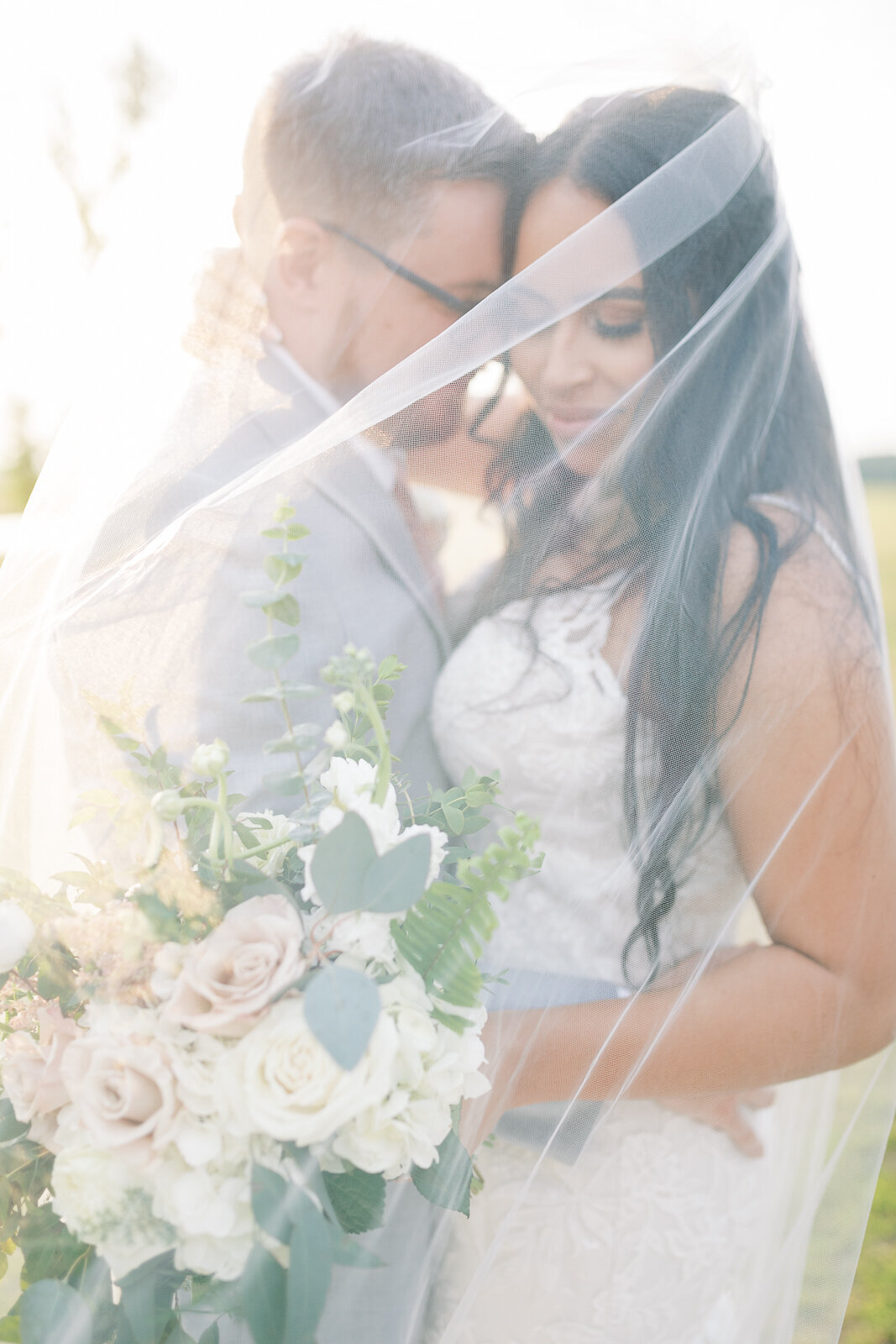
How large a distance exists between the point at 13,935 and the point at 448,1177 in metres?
0.53

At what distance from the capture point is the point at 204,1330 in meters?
Answer: 0.96

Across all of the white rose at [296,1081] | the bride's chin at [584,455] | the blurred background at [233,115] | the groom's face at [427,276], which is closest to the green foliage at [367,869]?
the white rose at [296,1081]

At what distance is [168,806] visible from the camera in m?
0.87

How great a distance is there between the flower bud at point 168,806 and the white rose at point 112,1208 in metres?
0.30

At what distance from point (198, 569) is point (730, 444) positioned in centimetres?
83

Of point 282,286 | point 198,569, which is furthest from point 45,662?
point 282,286

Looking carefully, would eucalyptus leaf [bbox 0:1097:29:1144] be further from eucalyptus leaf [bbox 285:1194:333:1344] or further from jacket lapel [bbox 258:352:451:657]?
jacket lapel [bbox 258:352:451:657]

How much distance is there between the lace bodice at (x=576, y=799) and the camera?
1.30m

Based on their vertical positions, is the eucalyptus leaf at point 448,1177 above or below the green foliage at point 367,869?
below

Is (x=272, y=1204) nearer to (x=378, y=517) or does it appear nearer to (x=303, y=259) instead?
(x=378, y=517)

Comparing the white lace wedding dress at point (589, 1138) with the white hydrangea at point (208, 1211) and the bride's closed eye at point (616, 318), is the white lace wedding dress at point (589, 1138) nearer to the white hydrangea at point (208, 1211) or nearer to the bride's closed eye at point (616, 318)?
the bride's closed eye at point (616, 318)

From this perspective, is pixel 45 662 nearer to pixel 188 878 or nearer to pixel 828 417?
pixel 188 878

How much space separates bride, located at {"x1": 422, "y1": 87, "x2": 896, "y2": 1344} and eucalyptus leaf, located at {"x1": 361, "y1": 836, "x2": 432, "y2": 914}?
0.45m

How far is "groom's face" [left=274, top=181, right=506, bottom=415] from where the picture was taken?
145 centimetres
